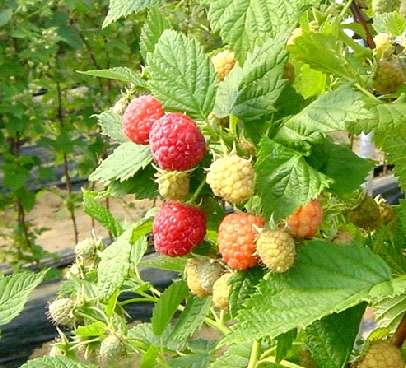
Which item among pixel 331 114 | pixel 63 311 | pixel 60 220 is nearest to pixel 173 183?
pixel 331 114

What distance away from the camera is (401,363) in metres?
0.80

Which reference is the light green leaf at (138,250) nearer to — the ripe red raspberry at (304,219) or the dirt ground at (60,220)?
the ripe red raspberry at (304,219)

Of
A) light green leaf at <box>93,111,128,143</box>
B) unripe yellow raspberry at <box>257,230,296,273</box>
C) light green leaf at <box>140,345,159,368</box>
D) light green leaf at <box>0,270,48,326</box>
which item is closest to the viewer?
unripe yellow raspberry at <box>257,230,296,273</box>

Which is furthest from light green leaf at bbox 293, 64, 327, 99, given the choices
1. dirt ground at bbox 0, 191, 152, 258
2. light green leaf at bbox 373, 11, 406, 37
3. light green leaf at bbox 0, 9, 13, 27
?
dirt ground at bbox 0, 191, 152, 258

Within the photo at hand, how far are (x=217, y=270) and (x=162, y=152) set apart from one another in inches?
5.2

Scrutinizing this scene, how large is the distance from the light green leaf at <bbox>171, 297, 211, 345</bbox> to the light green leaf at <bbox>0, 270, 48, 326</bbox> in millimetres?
244

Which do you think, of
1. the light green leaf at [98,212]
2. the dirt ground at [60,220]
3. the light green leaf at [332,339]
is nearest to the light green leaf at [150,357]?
the light green leaf at [98,212]

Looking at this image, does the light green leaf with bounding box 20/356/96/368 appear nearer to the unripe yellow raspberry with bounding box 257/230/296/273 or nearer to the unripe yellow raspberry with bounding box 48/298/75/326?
the unripe yellow raspberry with bounding box 48/298/75/326

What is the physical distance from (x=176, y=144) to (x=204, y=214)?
10cm

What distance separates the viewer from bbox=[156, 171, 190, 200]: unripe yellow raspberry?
758 mm

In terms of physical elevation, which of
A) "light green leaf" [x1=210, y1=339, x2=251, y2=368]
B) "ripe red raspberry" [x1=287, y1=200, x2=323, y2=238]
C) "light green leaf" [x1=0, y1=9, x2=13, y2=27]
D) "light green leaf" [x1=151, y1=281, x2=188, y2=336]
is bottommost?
"light green leaf" [x1=0, y1=9, x2=13, y2=27]

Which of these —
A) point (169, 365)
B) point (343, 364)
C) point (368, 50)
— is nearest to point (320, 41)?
point (368, 50)

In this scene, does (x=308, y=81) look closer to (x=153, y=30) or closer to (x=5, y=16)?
(x=153, y=30)

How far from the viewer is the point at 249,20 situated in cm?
77
